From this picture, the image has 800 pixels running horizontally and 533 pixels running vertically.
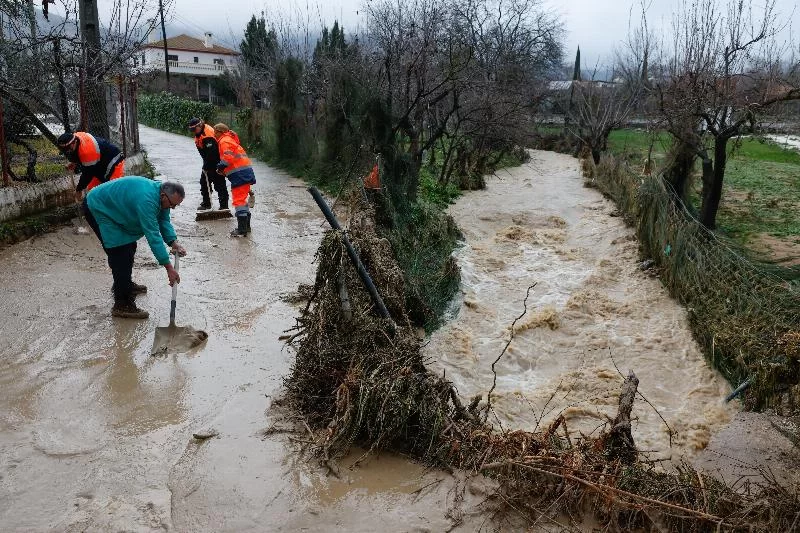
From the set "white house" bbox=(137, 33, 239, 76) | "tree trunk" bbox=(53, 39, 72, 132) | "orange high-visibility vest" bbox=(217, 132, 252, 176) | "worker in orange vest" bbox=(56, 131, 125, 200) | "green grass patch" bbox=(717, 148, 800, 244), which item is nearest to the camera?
"worker in orange vest" bbox=(56, 131, 125, 200)

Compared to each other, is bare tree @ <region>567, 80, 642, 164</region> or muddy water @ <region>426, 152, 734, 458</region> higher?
bare tree @ <region>567, 80, 642, 164</region>

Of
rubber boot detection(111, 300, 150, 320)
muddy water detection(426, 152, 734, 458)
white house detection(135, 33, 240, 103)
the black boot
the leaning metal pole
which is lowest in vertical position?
muddy water detection(426, 152, 734, 458)

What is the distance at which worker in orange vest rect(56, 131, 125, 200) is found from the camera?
7242mm

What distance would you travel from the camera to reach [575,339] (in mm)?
7594

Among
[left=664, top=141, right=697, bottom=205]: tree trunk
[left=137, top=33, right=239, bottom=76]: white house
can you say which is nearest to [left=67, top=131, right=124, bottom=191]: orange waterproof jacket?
[left=664, top=141, right=697, bottom=205]: tree trunk

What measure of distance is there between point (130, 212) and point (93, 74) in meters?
6.07

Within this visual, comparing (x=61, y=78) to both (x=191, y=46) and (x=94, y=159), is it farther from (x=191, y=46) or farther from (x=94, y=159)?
(x=191, y=46)

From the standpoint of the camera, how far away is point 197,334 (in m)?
5.59

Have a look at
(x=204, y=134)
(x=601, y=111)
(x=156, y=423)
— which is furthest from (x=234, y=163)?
(x=601, y=111)

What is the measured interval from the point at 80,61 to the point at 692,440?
10.1 metres

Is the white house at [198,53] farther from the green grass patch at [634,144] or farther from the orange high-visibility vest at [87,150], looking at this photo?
the orange high-visibility vest at [87,150]

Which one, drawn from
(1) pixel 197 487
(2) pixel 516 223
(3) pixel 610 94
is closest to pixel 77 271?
(1) pixel 197 487

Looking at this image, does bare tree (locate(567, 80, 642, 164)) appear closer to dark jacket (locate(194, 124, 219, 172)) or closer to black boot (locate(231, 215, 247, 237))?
dark jacket (locate(194, 124, 219, 172))

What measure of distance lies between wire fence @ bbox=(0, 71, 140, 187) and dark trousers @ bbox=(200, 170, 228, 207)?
1898mm
